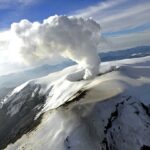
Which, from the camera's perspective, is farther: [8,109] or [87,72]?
[8,109]

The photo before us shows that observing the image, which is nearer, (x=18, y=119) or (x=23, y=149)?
(x=23, y=149)

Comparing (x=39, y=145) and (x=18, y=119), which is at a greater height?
(x=39, y=145)

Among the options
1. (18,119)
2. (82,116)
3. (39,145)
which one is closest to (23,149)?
(39,145)

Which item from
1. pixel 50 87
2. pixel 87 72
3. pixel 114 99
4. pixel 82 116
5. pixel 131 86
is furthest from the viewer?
pixel 50 87

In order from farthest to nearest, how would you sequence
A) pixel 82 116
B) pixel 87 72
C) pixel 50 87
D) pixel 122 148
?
pixel 50 87 < pixel 87 72 < pixel 82 116 < pixel 122 148

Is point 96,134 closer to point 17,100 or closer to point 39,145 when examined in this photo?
point 39,145

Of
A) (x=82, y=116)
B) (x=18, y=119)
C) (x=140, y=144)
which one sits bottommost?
(x=18, y=119)

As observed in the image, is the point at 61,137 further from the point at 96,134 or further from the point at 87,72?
the point at 87,72

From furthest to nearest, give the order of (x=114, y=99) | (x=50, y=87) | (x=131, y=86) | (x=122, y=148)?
(x=50, y=87) < (x=131, y=86) < (x=114, y=99) < (x=122, y=148)

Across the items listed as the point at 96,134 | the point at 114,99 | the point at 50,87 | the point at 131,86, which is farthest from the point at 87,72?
the point at 96,134
